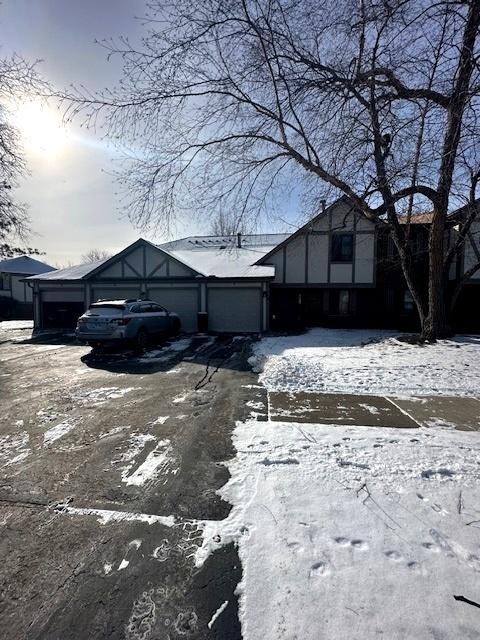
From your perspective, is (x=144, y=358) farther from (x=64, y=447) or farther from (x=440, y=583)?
(x=440, y=583)

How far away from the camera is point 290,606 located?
2066 millimetres

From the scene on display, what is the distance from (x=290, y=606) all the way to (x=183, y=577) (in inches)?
28.1

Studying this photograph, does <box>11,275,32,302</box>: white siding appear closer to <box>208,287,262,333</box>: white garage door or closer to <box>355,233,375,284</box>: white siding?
<box>208,287,262,333</box>: white garage door

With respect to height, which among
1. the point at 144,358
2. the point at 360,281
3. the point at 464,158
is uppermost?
the point at 464,158

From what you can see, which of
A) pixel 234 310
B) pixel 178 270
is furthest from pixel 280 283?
pixel 178 270

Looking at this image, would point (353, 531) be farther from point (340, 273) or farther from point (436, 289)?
point (340, 273)

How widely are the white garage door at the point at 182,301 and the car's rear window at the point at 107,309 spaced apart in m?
6.04

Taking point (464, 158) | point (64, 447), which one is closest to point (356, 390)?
point (64, 447)

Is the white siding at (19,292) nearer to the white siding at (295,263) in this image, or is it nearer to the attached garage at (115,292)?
the attached garage at (115,292)

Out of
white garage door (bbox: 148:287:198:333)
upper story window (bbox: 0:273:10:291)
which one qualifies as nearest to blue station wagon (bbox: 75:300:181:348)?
white garage door (bbox: 148:287:198:333)

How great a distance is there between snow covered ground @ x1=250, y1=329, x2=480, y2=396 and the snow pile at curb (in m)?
2.75

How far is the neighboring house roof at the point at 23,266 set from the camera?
3175 centimetres

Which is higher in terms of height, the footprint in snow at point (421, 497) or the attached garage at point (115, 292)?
the attached garage at point (115, 292)

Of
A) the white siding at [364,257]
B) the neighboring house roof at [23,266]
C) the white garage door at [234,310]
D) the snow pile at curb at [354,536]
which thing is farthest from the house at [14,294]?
the snow pile at curb at [354,536]
